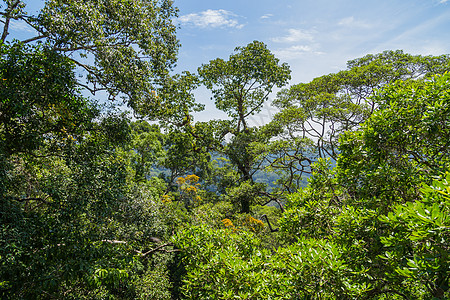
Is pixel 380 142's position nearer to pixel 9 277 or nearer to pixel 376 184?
pixel 376 184

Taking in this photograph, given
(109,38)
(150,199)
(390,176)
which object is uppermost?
(109,38)

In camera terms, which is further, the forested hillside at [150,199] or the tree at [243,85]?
the tree at [243,85]

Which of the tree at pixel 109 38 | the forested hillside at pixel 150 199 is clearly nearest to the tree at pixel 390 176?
the forested hillside at pixel 150 199

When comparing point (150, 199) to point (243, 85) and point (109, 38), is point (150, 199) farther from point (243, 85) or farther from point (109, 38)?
point (243, 85)

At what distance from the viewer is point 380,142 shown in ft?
12.3

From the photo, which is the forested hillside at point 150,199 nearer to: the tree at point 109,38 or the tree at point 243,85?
the tree at point 109,38

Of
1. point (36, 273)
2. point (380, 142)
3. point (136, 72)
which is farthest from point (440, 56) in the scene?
point (36, 273)

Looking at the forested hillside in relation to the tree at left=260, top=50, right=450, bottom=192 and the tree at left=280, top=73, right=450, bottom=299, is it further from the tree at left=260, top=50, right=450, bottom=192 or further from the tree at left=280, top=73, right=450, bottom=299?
the tree at left=260, top=50, right=450, bottom=192

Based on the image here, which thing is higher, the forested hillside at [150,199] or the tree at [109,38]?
→ the tree at [109,38]

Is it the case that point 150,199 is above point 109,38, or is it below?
below

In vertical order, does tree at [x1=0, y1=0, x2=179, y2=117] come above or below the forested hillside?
above

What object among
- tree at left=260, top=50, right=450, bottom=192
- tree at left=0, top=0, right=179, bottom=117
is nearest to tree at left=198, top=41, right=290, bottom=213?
tree at left=260, top=50, right=450, bottom=192

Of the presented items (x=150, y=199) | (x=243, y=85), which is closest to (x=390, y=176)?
(x=150, y=199)

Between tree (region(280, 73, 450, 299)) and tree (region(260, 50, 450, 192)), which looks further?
tree (region(260, 50, 450, 192))
